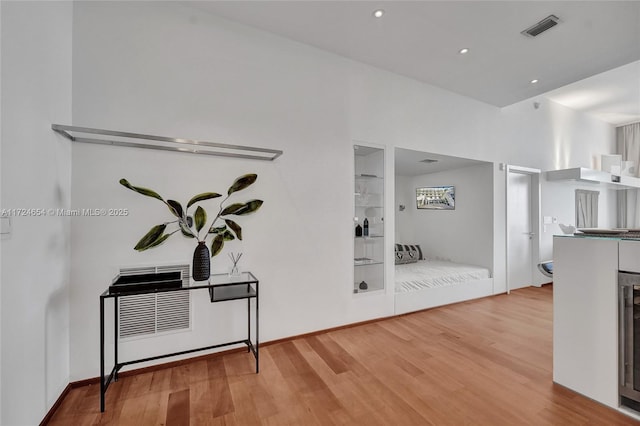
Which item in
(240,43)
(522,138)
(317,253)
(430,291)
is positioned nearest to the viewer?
(240,43)

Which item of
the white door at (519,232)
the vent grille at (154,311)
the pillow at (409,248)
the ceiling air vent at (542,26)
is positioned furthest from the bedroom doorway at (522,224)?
the vent grille at (154,311)

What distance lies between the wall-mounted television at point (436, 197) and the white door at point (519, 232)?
3.04 feet

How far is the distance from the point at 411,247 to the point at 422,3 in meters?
3.94

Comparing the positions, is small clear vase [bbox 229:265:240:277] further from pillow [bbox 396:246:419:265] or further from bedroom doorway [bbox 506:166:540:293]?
bedroom doorway [bbox 506:166:540:293]

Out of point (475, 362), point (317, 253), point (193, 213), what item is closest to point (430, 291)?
point (475, 362)

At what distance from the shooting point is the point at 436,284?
154 inches

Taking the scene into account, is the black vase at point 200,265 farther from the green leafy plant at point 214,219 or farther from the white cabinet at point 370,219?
the white cabinet at point 370,219

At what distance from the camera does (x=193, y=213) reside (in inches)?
95.0

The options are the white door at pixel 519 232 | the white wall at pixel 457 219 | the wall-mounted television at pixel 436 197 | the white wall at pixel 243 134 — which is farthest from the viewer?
the wall-mounted television at pixel 436 197

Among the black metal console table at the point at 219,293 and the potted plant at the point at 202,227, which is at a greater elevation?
the potted plant at the point at 202,227

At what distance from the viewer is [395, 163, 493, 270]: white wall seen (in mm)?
4586

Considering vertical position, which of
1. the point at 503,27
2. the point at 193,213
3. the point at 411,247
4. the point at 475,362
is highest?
the point at 503,27

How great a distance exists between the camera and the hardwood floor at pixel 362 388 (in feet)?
5.68

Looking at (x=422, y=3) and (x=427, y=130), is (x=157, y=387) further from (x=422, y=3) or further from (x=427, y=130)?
(x=427, y=130)
